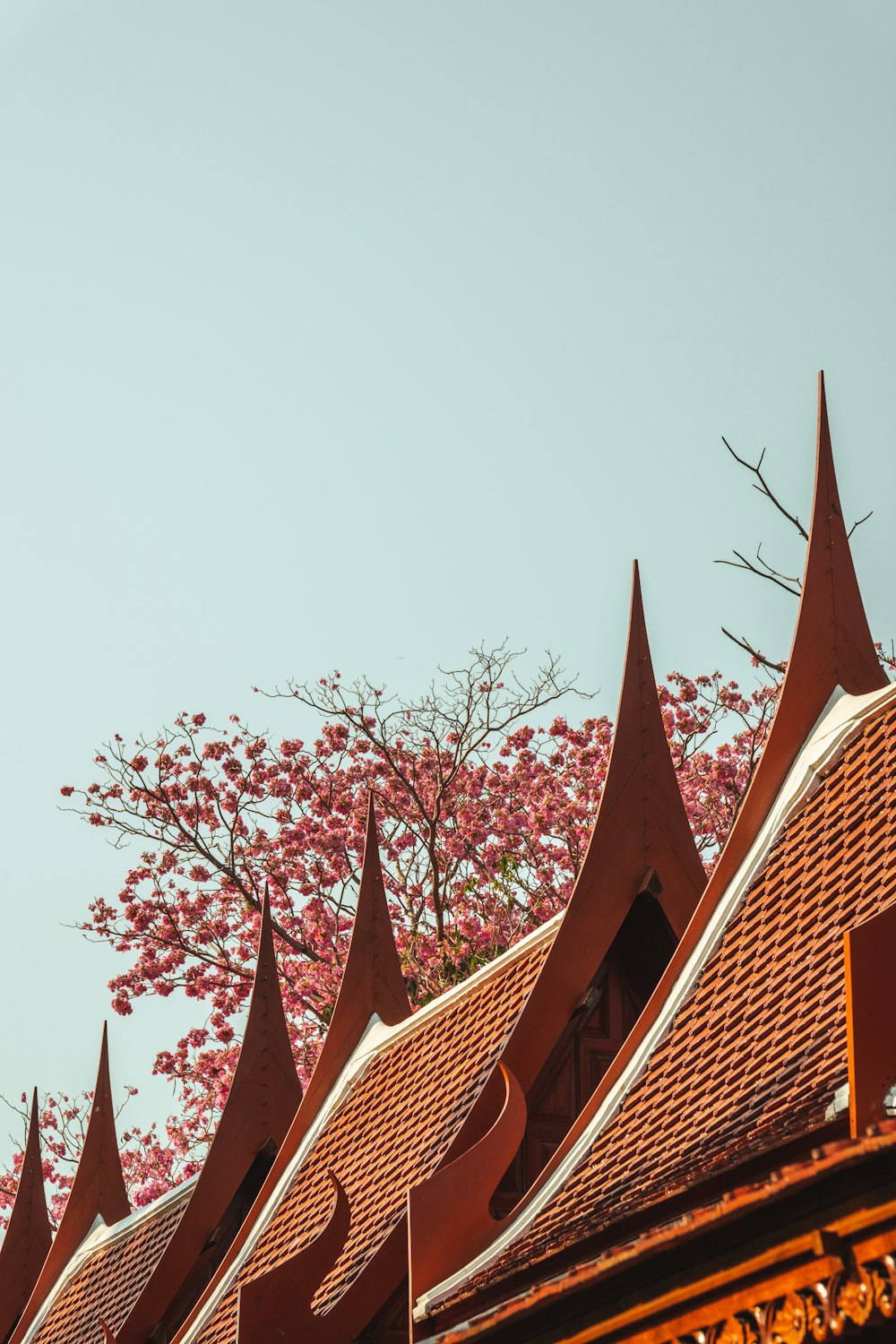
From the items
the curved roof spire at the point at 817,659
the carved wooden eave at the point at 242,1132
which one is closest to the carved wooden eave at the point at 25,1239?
the carved wooden eave at the point at 242,1132

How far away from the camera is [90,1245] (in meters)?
16.6

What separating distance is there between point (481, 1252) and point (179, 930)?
1245cm

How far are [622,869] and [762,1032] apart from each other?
2.29 metres

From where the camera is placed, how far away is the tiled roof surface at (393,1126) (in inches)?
373

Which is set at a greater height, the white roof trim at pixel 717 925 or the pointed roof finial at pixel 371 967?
the pointed roof finial at pixel 371 967

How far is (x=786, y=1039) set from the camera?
6.49 m

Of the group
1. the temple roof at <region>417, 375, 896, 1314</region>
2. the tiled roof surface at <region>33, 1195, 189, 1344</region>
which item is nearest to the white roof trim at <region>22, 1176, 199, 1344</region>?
the tiled roof surface at <region>33, 1195, 189, 1344</region>

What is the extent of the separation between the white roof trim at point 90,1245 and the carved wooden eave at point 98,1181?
13 centimetres

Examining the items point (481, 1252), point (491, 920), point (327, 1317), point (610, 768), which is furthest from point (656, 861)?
point (491, 920)

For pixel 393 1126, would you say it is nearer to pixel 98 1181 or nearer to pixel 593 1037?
pixel 593 1037

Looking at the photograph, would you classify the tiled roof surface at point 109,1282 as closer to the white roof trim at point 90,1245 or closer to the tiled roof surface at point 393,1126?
the white roof trim at point 90,1245

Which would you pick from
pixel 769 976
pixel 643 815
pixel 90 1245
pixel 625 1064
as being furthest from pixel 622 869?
pixel 90 1245

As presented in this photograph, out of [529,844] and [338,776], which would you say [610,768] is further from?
[338,776]

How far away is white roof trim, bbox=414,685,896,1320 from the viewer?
7.56m
